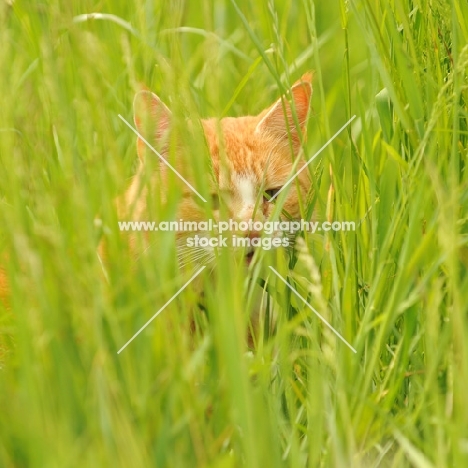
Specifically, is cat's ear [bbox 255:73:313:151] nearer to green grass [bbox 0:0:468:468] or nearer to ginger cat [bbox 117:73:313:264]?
ginger cat [bbox 117:73:313:264]

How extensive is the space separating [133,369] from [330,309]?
1.25 feet

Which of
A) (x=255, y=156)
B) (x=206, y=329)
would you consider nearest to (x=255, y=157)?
(x=255, y=156)

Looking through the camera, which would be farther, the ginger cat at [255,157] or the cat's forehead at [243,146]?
the cat's forehead at [243,146]

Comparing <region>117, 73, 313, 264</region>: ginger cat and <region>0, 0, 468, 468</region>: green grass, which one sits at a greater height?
<region>117, 73, 313, 264</region>: ginger cat

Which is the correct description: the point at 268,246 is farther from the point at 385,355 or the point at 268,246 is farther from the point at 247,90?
the point at 247,90

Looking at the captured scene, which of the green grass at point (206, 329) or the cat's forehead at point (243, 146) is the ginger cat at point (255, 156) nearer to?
the cat's forehead at point (243, 146)

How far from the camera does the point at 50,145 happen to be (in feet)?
4.56

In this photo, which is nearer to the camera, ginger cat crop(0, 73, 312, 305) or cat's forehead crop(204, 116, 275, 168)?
ginger cat crop(0, 73, 312, 305)

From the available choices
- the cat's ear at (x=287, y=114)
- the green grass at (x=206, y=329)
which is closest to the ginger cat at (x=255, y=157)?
the cat's ear at (x=287, y=114)

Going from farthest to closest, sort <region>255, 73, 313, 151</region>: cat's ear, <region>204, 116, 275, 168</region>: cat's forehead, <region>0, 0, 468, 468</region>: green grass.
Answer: <region>204, 116, 275, 168</region>: cat's forehead
<region>255, 73, 313, 151</region>: cat's ear
<region>0, 0, 468, 468</region>: green grass

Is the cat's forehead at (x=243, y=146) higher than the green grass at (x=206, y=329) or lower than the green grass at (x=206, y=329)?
higher

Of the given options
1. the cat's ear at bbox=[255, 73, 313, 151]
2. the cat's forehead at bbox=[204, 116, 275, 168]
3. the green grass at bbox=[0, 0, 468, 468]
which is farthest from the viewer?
the cat's forehead at bbox=[204, 116, 275, 168]

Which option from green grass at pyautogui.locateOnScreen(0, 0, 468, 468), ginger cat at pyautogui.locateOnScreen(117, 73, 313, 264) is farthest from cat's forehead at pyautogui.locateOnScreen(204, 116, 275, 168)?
green grass at pyautogui.locateOnScreen(0, 0, 468, 468)

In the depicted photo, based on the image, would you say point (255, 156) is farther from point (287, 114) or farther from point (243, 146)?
point (287, 114)
